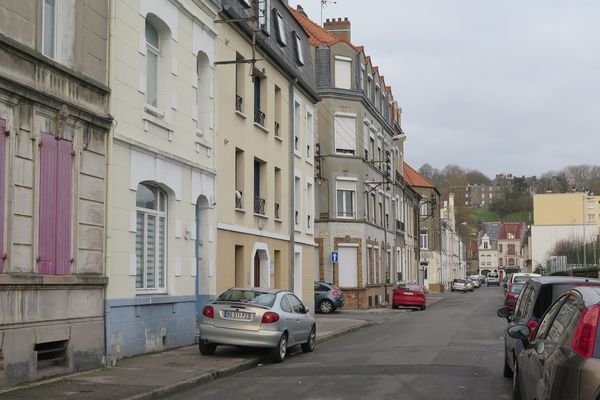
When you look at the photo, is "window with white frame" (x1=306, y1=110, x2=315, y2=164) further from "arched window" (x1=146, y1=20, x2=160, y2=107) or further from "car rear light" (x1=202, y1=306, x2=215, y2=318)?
"car rear light" (x1=202, y1=306, x2=215, y2=318)

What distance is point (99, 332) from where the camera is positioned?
13422 mm

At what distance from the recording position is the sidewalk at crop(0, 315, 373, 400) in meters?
10.3

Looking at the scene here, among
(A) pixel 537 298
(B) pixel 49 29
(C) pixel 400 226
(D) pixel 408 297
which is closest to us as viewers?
(A) pixel 537 298

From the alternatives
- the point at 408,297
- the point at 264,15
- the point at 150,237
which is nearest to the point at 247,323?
the point at 150,237

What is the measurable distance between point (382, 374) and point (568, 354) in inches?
318

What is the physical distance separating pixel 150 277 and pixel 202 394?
18.1ft

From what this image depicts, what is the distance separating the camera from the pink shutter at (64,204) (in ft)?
40.2

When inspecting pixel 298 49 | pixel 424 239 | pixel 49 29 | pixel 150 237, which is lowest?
pixel 150 237

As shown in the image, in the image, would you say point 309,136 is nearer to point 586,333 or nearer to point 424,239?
point 586,333

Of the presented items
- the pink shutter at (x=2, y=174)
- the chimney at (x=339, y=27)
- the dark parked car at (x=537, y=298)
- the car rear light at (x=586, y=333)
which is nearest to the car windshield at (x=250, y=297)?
the dark parked car at (x=537, y=298)

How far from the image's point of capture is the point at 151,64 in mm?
16641

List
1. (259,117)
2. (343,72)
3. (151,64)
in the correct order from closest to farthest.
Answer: (151,64) → (259,117) → (343,72)

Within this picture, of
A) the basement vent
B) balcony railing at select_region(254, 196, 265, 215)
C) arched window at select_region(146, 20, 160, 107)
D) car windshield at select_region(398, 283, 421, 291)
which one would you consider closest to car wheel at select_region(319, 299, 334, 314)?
car windshield at select_region(398, 283, 421, 291)

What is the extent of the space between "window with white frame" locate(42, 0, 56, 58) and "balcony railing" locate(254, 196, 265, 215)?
1130 cm
